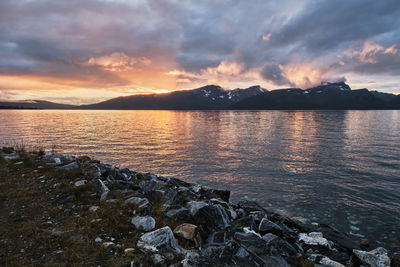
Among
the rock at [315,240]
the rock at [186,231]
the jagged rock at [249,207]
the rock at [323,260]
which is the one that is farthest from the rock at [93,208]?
the rock at [315,240]

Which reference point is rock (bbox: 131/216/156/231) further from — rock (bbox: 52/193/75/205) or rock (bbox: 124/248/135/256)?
rock (bbox: 52/193/75/205)

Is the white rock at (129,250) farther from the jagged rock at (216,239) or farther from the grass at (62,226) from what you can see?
the jagged rock at (216,239)

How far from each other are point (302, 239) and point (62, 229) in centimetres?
955

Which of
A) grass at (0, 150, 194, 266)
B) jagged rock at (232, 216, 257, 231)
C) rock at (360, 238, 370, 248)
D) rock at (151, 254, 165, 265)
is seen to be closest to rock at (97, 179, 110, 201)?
grass at (0, 150, 194, 266)

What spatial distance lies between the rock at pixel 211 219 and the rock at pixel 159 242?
1.99 m

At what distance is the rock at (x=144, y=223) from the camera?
7367 millimetres

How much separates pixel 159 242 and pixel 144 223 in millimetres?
1261

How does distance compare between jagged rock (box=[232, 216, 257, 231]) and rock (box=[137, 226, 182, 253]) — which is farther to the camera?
jagged rock (box=[232, 216, 257, 231])

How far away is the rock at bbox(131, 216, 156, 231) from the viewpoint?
7.37 metres

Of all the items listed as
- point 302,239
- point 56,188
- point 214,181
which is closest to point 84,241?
point 56,188

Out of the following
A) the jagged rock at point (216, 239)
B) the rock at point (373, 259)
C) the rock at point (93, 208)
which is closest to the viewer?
the jagged rock at point (216, 239)

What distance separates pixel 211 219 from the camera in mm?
8719

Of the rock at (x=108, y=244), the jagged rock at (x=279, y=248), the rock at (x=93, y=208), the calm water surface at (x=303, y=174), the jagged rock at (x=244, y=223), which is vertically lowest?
the calm water surface at (x=303, y=174)

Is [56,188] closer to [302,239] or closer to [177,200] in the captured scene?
[177,200]
